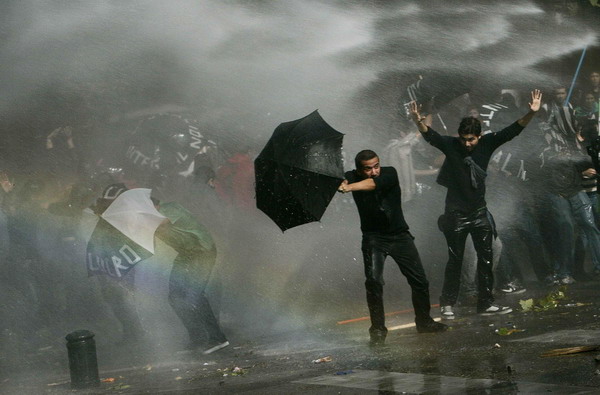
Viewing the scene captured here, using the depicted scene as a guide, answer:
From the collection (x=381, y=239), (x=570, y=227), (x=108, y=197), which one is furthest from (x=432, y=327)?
(x=570, y=227)

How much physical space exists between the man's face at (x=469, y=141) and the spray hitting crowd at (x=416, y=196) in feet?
0.04

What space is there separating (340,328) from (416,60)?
221 inches

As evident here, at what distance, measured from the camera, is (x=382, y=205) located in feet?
27.9

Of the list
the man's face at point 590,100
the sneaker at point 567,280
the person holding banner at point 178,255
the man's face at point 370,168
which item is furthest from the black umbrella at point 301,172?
the man's face at point 590,100

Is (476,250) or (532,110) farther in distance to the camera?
(476,250)

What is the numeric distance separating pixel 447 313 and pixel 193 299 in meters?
2.34

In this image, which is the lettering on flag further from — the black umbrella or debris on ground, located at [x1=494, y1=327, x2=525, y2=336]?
debris on ground, located at [x1=494, y1=327, x2=525, y2=336]

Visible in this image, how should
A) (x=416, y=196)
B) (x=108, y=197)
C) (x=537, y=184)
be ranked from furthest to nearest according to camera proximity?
(x=416, y=196)
(x=537, y=184)
(x=108, y=197)

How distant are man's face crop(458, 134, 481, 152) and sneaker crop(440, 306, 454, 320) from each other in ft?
4.86

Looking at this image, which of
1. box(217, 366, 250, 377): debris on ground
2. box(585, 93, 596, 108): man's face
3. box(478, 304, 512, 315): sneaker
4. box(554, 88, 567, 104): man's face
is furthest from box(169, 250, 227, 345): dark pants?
box(585, 93, 596, 108): man's face

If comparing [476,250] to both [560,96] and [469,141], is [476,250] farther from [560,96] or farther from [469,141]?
[560,96]

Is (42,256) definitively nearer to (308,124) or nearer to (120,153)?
(120,153)

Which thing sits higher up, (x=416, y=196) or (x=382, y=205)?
(x=416, y=196)

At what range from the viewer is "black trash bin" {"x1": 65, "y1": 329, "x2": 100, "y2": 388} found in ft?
26.9
